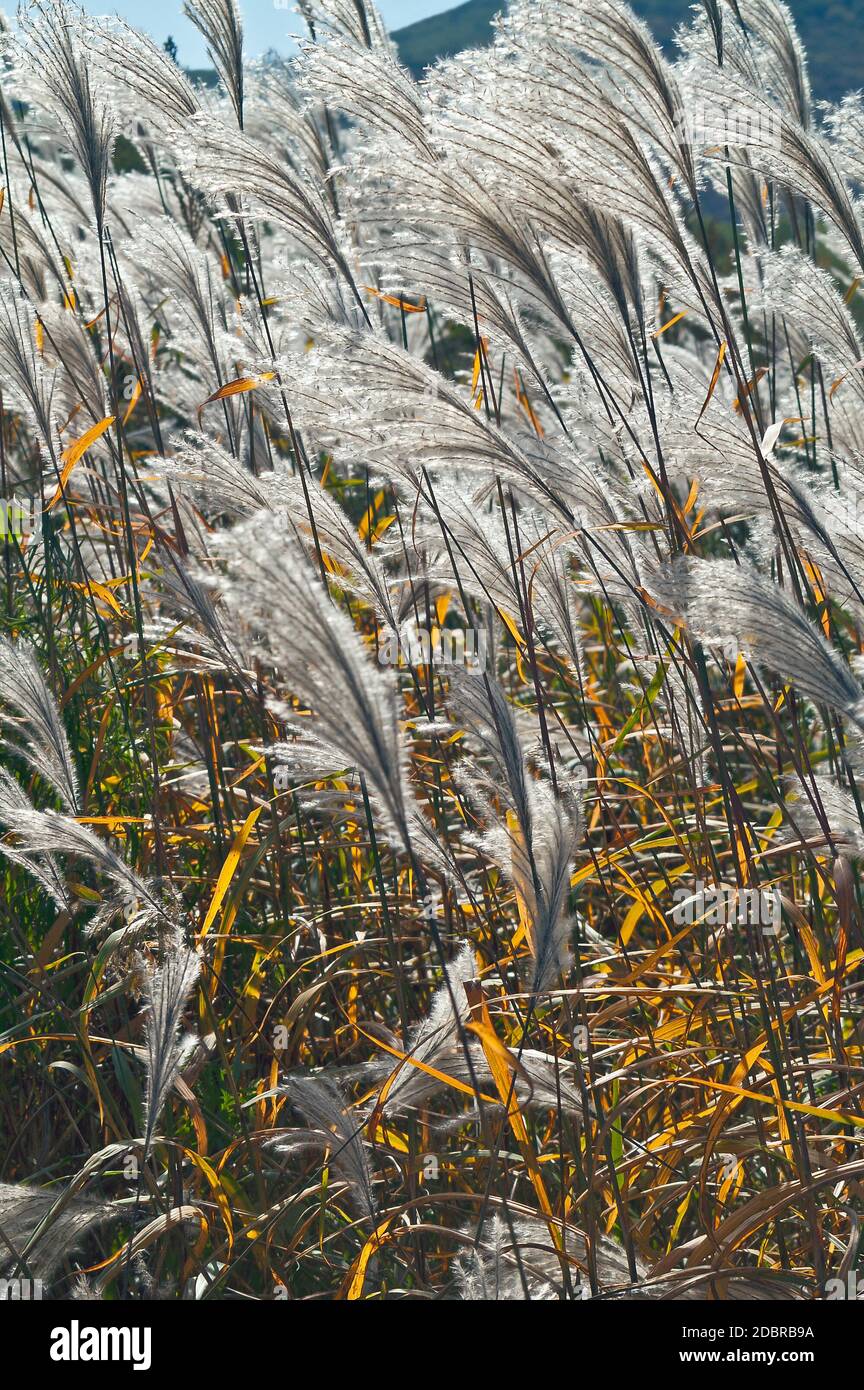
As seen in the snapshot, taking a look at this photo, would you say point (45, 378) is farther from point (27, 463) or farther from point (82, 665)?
point (27, 463)

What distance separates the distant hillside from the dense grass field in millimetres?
55880

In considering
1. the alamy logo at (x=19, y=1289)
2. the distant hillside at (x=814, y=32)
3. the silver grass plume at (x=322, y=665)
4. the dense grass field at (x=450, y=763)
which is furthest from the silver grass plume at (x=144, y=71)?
the distant hillside at (x=814, y=32)

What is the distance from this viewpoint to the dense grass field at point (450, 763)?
1.58m

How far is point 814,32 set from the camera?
8119 centimetres

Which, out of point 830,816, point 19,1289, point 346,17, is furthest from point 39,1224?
point 346,17

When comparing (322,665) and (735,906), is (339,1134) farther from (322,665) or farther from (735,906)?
(322,665)

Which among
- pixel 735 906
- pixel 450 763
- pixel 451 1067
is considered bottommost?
pixel 451 1067

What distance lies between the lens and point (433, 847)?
1.72m
